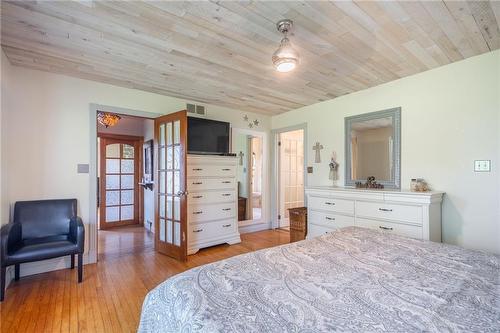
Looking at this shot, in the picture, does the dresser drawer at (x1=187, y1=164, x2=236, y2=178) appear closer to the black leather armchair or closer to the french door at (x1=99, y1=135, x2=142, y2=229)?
the black leather armchair

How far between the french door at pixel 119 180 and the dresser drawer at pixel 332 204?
13.2 ft

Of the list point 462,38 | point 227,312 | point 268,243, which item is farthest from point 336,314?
point 268,243

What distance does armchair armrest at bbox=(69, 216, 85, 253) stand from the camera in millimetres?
2574

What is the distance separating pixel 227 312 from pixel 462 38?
2.89 m

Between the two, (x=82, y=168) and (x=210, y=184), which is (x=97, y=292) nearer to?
(x=82, y=168)

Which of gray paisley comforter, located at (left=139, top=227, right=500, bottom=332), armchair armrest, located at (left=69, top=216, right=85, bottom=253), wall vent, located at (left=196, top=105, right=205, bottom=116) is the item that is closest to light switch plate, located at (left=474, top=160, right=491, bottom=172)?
gray paisley comforter, located at (left=139, top=227, right=500, bottom=332)

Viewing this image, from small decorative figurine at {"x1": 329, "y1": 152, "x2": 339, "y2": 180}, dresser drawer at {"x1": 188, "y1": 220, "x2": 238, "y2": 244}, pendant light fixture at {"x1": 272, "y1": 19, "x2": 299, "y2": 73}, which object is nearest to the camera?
pendant light fixture at {"x1": 272, "y1": 19, "x2": 299, "y2": 73}

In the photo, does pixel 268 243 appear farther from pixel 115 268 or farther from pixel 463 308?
pixel 463 308

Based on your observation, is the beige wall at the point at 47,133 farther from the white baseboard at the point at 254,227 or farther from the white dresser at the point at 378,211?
the white dresser at the point at 378,211

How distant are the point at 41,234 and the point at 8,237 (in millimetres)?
454

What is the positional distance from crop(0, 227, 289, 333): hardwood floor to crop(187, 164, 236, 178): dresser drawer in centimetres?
114

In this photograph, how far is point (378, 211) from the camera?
9.41ft

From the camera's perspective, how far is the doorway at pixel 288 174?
5031 millimetres

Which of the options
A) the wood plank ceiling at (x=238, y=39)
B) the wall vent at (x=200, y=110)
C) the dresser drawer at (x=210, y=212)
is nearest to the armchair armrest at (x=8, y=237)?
the wood plank ceiling at (x=238, y=39)
